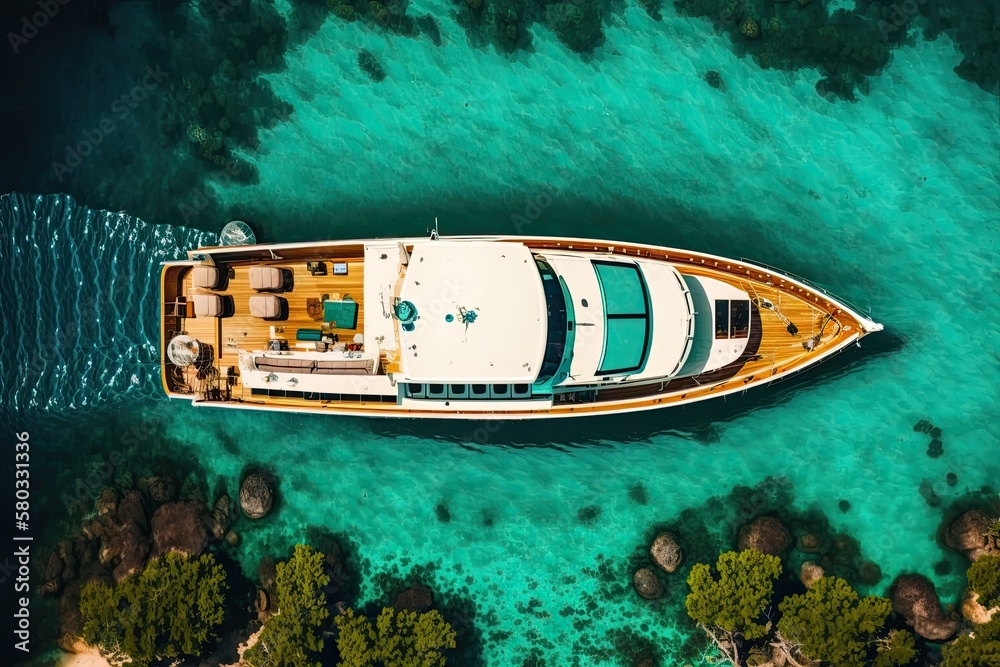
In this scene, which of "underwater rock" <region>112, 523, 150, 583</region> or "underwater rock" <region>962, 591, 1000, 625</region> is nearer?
"underwater rock" <region>962, 591, 1000, 625</region>

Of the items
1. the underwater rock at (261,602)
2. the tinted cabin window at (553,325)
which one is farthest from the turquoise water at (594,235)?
the tinted cabin window at (553,325)

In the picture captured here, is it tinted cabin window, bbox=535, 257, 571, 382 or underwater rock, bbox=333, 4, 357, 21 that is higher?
underwater rock, bbox=333, 4, 357, 21

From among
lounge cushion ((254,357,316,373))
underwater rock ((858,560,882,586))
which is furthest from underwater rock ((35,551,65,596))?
underwater rock ((858,560,882,586))

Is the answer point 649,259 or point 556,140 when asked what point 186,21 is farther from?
point 649,259

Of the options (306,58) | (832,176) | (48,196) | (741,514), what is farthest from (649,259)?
(48,196)

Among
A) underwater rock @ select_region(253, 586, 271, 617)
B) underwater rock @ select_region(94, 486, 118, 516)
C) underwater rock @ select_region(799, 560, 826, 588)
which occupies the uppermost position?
underwater rock @ select_region(94, 486, 118, 516)

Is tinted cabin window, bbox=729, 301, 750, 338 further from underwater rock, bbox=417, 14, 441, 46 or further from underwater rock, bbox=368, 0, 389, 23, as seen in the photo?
underwater rock, bbox=368, 0, 389, 23
